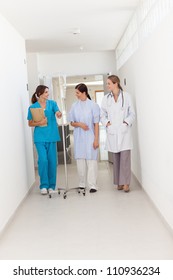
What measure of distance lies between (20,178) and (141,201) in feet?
5.07

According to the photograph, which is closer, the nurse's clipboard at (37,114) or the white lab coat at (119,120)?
the white lab coat at (119,120)

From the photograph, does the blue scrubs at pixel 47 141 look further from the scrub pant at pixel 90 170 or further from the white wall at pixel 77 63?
the white wall at pixel 77 63

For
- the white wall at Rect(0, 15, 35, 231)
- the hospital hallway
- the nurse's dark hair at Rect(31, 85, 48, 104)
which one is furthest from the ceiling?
the hospital hallway

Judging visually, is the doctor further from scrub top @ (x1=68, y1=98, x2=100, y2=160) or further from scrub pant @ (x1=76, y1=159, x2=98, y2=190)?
scrub pant @ (x1=76, y1=159, x2=98, y2=190)

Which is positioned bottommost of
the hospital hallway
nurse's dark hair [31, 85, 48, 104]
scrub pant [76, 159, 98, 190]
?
the hospital hallway

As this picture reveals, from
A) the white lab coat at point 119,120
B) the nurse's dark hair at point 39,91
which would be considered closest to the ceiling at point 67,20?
the nurse's dark hair at point 39,91

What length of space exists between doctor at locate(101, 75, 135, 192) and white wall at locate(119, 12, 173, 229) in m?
0.15

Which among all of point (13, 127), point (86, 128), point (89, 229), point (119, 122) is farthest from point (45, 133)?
point (89, 229)

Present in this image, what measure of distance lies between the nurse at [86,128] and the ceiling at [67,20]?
91 cm

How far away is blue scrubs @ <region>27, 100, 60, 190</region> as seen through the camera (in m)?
5.80

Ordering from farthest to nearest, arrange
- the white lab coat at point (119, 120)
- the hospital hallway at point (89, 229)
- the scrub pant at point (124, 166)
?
the scrub pant at point (124, 166) → the white lab coat at point (119, 120) → the hospital hallway at point (89, 229)

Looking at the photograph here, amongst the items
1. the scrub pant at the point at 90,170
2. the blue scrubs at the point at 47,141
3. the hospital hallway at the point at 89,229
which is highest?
the blue scrubs at the point at 47,141

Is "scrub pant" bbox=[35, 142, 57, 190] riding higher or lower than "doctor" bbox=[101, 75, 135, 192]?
lower

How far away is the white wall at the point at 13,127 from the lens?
4.50 metres
